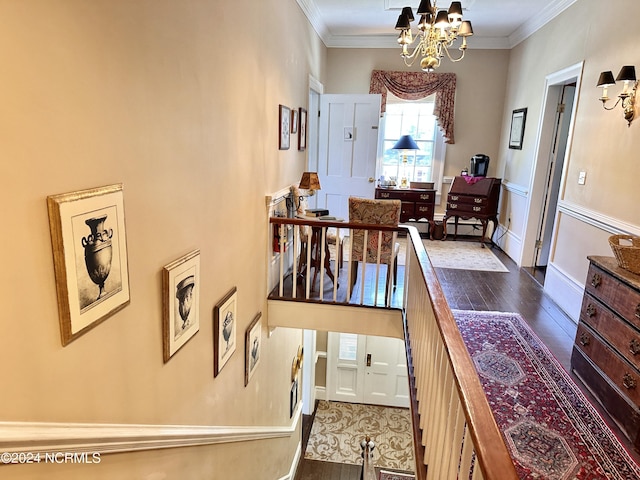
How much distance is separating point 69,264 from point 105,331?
331mm

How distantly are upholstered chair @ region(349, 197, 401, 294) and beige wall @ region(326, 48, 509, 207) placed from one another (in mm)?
3521

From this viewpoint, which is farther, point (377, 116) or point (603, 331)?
point (377, 116)

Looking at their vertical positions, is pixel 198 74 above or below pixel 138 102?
above

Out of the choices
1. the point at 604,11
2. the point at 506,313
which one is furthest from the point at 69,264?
the point at 604,11

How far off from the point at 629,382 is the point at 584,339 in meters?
0.52

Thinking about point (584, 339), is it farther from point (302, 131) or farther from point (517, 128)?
point (517, 128)

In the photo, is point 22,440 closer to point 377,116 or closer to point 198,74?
point 198,74

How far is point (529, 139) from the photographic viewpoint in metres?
5.30

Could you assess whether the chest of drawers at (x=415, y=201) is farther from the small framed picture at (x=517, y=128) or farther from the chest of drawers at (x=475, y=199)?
the small framed picture at (x=517, y=128)

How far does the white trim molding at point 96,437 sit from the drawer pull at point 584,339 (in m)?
2.49

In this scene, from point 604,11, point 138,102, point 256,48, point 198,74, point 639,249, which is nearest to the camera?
point 138,102

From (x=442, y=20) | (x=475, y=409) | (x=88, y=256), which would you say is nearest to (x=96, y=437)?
(x=88, y=256)

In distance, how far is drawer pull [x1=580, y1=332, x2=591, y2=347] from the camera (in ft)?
8.98

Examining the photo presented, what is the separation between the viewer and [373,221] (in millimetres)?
3666
